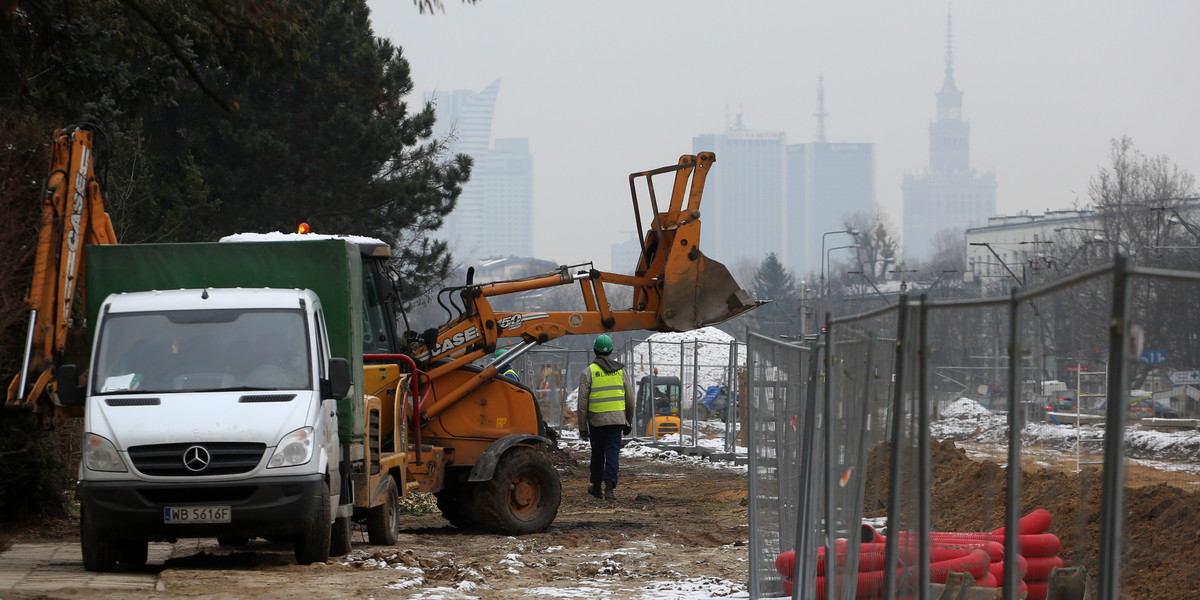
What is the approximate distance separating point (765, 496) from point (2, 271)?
314 inches

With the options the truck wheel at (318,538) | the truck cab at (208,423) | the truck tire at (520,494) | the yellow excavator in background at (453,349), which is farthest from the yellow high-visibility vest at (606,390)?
the truck wheel at (318,538)

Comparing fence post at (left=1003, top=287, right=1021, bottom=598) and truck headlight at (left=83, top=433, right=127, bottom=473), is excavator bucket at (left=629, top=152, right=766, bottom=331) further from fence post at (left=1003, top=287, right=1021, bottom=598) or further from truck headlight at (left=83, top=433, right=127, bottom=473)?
fence post at (left=1003, top=287, right=1021, bottom=598)

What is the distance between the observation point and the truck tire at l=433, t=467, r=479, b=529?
1418 centimetres

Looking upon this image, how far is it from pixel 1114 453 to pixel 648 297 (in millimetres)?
12528

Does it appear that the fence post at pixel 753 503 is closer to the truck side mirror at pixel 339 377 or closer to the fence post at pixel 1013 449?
the truck side mirror at pixel 339 377

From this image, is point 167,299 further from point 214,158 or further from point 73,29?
point 214,158

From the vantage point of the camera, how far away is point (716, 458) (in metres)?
26.1

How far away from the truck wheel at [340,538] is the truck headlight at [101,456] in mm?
2006

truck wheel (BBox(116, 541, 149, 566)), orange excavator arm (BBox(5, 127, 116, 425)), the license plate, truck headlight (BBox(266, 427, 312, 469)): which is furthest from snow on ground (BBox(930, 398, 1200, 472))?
orange excavator arm (BBox(5, 127, 116, 425))

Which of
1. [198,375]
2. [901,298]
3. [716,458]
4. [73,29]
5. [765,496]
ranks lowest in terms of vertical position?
[716,458]

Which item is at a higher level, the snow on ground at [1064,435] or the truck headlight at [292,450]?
the snow on ground at [1064,435]

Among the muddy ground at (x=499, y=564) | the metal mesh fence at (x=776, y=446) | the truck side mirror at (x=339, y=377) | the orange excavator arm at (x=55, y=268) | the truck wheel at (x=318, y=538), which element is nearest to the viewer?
the metal mesh fence at (x=776, y=446)

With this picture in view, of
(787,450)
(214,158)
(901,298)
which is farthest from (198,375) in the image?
(214,158)

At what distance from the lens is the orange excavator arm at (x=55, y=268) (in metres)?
10.8
